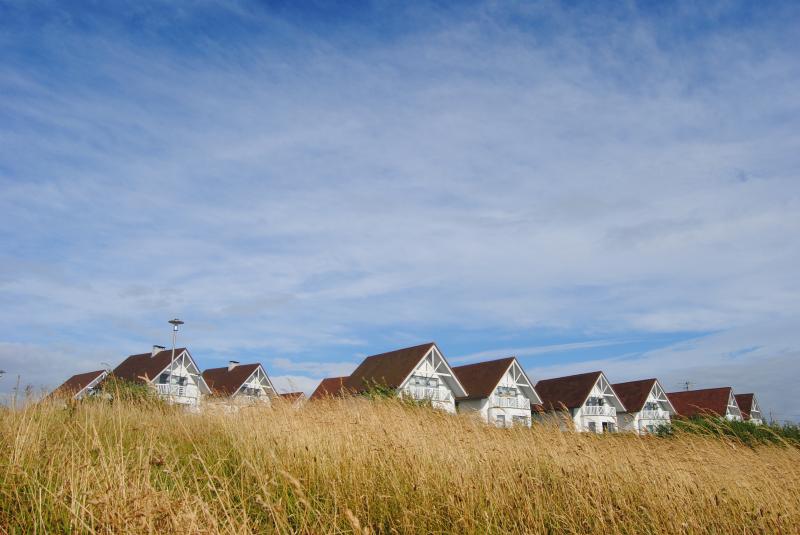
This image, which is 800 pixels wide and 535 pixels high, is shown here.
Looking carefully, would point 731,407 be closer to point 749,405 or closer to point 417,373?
point 749,405

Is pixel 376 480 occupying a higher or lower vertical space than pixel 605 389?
lower

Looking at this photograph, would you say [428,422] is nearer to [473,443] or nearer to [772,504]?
[473,443]

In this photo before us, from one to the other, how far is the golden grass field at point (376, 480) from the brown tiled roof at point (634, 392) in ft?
153

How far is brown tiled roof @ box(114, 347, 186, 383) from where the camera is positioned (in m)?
48.3

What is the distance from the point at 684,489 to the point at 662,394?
175 feet

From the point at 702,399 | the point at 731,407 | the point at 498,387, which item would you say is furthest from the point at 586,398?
the point at 731,407

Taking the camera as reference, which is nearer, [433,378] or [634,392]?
[433,378]

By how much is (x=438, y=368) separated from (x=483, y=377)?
4.35m

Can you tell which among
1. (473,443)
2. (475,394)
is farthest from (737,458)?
(475,394)

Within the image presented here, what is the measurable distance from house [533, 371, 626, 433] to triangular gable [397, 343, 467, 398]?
7.30 m

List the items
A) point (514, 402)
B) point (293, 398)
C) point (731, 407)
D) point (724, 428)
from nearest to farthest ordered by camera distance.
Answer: point (293, 398)
point (724, 428)
point (514, 402)
point (731, 407)

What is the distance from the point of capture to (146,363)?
50.7 metres

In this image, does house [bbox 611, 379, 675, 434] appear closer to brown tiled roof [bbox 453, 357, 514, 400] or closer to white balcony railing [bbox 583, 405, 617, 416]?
white balcony railing [bbox 583, 405, 617, 416]

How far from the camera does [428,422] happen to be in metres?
9.83
